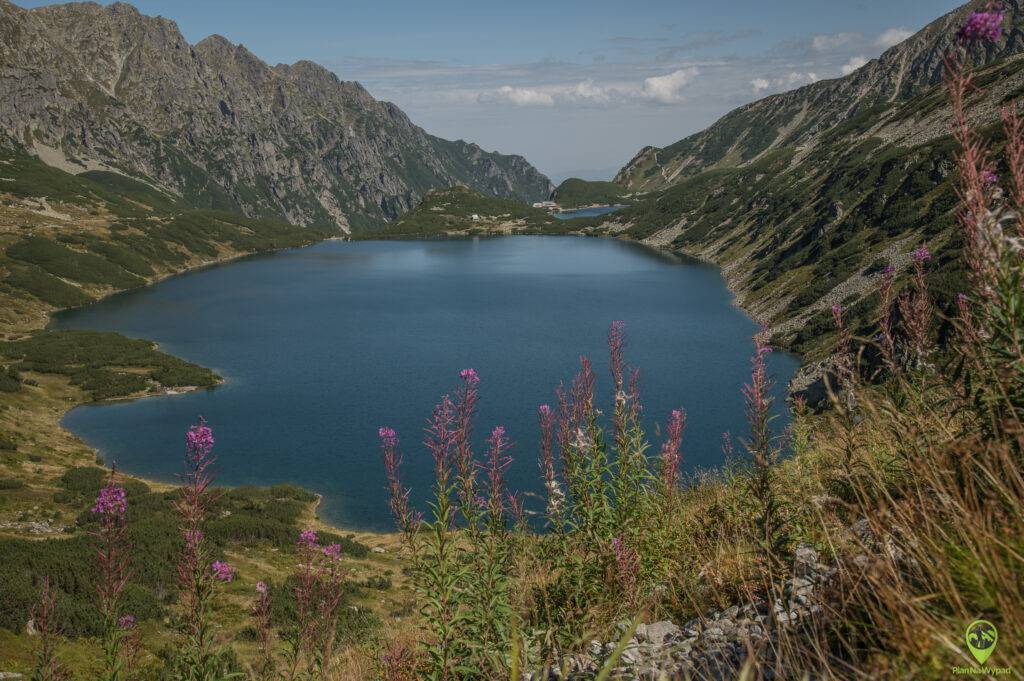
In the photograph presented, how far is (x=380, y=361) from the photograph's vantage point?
271 feet

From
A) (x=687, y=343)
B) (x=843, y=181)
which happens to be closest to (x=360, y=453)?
(x=687, y=343)

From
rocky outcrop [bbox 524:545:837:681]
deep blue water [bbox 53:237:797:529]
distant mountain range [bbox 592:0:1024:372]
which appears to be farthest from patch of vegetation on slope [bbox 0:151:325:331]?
rocky outcrop [bbox 524:545:837:681]

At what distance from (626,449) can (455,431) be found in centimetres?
351

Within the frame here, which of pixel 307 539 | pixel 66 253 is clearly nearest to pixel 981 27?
pixel 307 539

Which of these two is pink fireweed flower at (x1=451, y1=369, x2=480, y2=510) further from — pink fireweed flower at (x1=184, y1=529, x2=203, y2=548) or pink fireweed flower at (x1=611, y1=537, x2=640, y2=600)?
pink fireweed flower at (x1=184, y1=529, x2=203, y2=548)

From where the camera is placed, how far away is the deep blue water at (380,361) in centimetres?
5431

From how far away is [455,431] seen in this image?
267 inches

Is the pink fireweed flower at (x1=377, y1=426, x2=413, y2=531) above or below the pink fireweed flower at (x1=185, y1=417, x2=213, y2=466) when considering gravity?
below

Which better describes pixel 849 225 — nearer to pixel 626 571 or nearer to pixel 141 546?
pixel 141 546

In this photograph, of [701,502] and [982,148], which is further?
[701,502]

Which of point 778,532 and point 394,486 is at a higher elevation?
point 394,486

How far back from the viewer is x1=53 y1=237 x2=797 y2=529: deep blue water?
178 ft

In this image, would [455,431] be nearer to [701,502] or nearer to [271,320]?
[701,502]

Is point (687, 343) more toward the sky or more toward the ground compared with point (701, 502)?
more toward the ground
